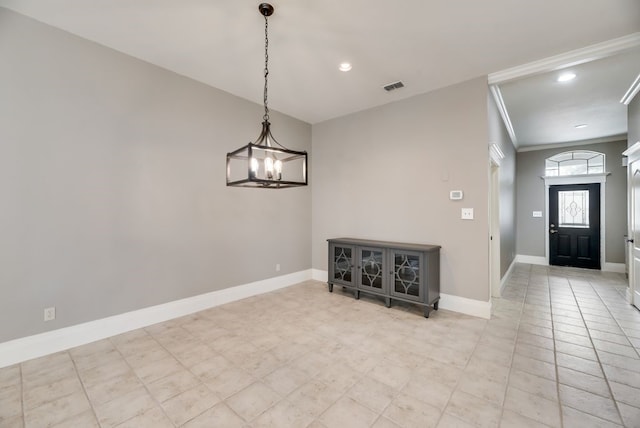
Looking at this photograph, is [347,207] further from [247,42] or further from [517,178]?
[517,178]

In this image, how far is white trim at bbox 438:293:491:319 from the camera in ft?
11.0

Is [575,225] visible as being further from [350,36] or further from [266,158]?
[266,158]

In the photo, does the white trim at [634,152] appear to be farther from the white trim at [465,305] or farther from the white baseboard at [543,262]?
the white baseboard at [543,262]

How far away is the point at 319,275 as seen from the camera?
5113 mm

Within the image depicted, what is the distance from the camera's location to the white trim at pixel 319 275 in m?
5.01

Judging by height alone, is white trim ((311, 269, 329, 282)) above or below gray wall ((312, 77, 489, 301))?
below

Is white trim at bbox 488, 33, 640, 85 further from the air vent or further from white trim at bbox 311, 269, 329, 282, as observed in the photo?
white trim at bbox 311, 269, 329, 282

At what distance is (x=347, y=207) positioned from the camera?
15.6ft

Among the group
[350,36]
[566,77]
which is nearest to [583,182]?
[566,77]

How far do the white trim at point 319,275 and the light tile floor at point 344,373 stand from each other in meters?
1.51

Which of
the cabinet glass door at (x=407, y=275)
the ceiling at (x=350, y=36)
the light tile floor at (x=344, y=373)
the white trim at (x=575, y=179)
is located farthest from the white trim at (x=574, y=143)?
the cabinet glass door at (x=407, y=275)

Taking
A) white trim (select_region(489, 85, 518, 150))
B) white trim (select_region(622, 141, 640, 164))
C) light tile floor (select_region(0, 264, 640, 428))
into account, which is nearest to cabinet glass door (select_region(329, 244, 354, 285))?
light tile floor (select_region(0, 264, 640, 428))

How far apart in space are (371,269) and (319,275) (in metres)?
1.48

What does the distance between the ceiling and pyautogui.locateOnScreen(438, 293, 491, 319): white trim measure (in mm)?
2866
